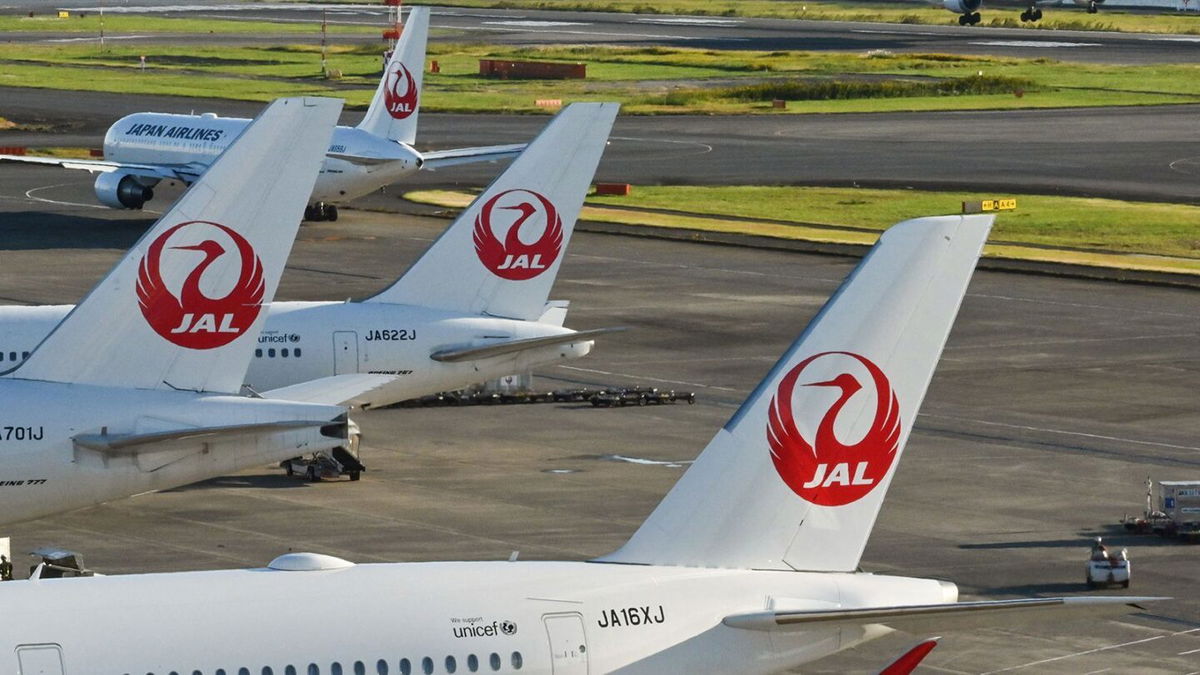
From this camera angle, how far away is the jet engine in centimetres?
19300

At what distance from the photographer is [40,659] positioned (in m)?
16.4

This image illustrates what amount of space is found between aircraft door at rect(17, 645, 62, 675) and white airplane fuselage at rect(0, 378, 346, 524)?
38.6ft

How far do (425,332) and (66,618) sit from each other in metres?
22.9

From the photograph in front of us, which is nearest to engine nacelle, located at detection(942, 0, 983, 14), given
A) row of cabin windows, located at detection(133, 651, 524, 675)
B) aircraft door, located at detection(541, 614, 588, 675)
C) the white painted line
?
the white painted line

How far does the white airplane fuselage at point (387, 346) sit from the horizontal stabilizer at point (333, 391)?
4.20 m

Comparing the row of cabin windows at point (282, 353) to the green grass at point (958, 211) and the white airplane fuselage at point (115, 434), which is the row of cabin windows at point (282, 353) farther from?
the green grass at point (958, 211)

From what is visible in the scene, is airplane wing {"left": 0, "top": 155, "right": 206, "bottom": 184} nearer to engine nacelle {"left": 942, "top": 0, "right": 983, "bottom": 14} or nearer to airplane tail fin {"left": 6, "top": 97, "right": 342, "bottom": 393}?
airplane tail fin {"left": 6, "top": 97, "right": 342, "bottom": 393}

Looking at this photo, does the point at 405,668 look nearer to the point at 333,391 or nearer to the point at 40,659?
the point at 40,659

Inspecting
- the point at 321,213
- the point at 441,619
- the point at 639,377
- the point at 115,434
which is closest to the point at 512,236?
the point at 639,377

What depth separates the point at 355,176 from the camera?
3022 inches

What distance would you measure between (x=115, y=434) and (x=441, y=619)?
1144 cm

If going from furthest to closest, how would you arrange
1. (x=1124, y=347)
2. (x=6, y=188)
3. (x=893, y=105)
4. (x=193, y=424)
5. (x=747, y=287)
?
(x=893, y=105) < (x=6, y=188) < (x=747, y=287) < (x=1124, y=347) < (x=193, y=424)

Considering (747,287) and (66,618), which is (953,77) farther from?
(66,618)

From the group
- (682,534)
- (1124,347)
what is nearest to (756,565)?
(682,534)
